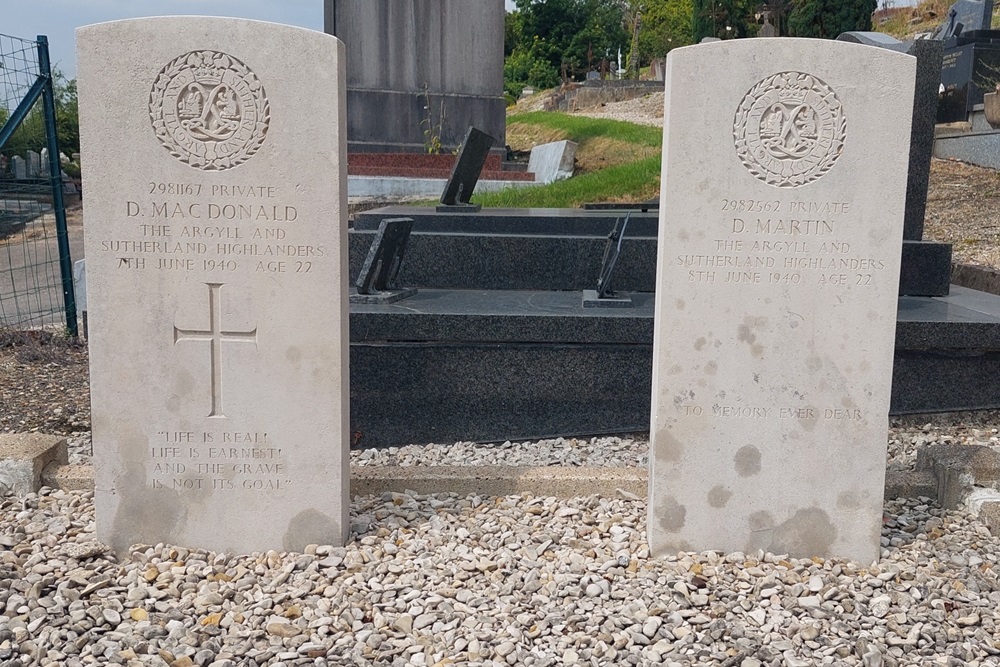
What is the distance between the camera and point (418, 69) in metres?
15.5

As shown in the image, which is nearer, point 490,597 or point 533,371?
point 490,597

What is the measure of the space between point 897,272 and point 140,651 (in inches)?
111

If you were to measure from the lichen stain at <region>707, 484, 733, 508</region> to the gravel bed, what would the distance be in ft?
0.65

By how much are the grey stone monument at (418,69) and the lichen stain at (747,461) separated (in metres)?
12.7

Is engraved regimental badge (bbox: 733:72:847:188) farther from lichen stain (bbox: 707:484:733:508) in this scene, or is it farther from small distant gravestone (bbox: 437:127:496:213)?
small distant gravestone (bbox: 437:127:496:213)

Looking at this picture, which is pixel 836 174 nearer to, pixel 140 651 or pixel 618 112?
pixel 140 651

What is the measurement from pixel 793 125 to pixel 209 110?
2.03 m

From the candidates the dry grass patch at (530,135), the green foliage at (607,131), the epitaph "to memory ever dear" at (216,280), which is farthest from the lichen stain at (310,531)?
the dry grass patch at (530,135)

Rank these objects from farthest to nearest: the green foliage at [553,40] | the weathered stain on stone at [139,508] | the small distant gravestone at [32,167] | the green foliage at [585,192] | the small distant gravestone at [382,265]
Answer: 1. the green foliage at [553,40]
2. the green foliage at [585,192]
3. the small distant gravestone at [32,167]
4. the small distant gravestone at [382,265]
5. the weathered stain on stone at [139,508]

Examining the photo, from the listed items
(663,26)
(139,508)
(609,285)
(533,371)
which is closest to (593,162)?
(609,285)

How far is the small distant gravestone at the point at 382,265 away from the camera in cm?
563

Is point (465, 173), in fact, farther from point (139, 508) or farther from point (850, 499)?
point (850, 499)

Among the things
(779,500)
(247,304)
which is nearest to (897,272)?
(779,500)

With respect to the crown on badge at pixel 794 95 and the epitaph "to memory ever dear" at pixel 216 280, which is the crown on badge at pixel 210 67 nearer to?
the epitaph "to memory ever dear" at pixel 216 280
